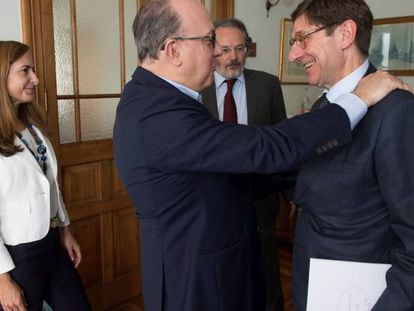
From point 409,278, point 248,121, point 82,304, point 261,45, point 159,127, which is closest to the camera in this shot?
point 409,278

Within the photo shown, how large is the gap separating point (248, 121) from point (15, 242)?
1241 millimetres

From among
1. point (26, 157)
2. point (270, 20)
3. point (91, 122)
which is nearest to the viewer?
point (26, 157)

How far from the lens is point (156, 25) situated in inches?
44.8

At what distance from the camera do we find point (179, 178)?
112 cm

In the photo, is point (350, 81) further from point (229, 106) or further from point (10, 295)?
point (10, 295)

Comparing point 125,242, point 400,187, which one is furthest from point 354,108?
point 125,242

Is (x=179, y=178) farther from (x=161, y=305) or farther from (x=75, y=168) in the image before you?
(x=75, y=168)

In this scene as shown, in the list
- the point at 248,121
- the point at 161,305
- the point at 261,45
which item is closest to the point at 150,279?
the point at 161,305

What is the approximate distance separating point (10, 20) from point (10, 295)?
4.07 ft

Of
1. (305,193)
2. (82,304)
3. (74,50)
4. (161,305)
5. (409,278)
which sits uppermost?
(74,50)

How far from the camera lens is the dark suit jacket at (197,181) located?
983mm

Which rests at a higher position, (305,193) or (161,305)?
(305,193)

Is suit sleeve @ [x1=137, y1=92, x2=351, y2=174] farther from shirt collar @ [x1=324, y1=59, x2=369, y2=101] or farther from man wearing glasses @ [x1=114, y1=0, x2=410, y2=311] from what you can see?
shirt collar @ [x1=324, y1=59, x2=369, y2=101]

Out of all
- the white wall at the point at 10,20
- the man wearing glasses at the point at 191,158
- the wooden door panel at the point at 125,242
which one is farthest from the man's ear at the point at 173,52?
the wooden door panel at the point at 125,242
